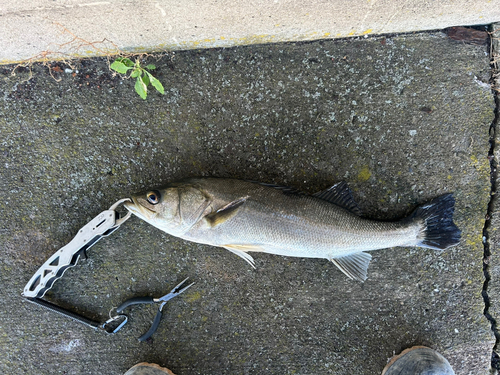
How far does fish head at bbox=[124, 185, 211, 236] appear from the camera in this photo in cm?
240

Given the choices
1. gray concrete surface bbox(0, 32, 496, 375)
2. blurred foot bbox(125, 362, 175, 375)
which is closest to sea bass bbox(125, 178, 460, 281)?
gray concrete surface bbox(0, 32, 496, 375)

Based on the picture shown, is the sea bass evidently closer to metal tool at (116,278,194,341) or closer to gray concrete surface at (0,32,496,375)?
gray concrete surface at (0,32,496,375)

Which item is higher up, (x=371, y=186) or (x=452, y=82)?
(x=452, y=82)

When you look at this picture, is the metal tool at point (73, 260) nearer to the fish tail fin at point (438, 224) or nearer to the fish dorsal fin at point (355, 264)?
the fish dorsal fin at point (355, 264)

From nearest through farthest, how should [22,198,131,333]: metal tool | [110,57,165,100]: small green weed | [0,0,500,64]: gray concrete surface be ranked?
[0,0,500,64]: gray concrete surface < [110,57,165,100]: small green weed < [22,198,131,333]: metal tool

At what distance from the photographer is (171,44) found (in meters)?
2.71

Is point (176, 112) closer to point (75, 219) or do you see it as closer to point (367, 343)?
point (75, 219)

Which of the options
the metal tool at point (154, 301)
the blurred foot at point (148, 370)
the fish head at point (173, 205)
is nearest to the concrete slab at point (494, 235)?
the fish head at point (173, 205)

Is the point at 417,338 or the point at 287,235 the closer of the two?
the point at 287,235

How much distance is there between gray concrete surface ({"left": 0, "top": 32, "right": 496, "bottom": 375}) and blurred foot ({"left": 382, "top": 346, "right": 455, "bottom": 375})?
0.31ft

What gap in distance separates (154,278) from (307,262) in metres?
1.73

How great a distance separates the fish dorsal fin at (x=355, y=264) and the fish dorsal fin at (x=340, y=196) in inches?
18.3

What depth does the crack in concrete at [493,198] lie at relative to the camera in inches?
111

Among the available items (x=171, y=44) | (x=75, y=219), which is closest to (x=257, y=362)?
(x=75, y=219)
